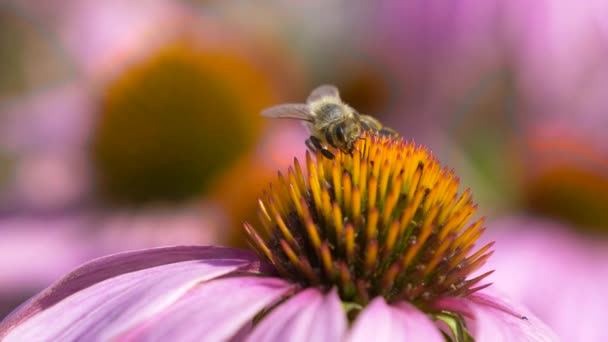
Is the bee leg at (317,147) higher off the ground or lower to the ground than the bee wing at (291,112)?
lower

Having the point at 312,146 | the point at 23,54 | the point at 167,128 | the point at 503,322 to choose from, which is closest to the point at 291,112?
the point at 312,146

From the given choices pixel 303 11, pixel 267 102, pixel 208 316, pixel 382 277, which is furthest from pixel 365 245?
pixel 303 11

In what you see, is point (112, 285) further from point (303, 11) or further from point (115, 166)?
point (303, 11)

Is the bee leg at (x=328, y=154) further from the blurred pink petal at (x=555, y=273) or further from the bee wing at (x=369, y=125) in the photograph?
the blurred pink petal at (x=555, y=273)

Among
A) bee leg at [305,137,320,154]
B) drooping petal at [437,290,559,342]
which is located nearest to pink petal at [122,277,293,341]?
drooping petal at [437,290,559,342]

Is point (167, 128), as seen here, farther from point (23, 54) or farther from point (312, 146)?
point (312, 146)

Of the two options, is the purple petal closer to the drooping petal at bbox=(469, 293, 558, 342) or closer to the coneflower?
the coneflower

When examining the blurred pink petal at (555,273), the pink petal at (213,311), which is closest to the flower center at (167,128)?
the blurred pink petal at (555,273)
